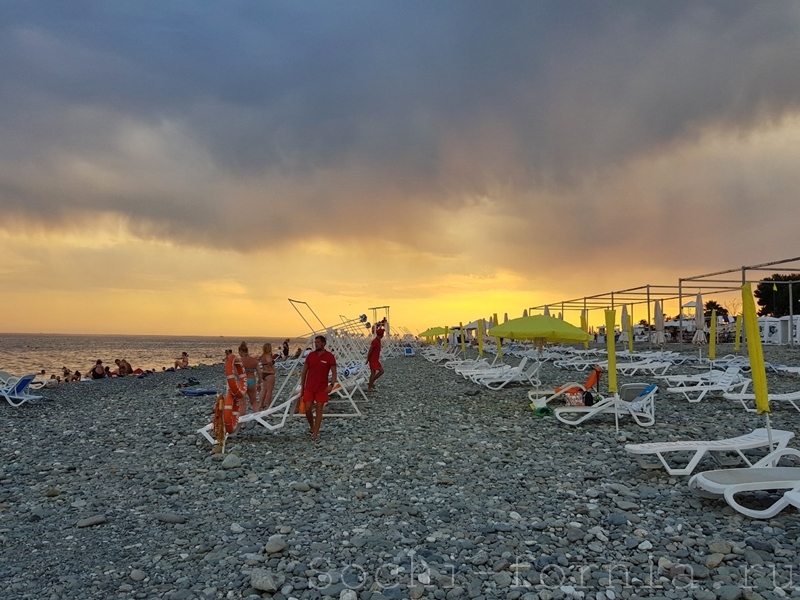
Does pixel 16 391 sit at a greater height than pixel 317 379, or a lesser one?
lesser

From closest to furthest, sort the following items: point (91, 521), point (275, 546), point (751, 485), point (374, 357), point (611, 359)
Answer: point (275, 546) → point (751, 485) → point (91, 521) → point (611, 359) → point (374, 357)

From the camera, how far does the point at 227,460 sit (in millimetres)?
6617

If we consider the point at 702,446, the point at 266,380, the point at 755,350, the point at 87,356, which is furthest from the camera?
the point at 87,356

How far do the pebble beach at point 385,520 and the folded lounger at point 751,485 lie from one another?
0.38ft

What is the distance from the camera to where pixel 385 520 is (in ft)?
15.1

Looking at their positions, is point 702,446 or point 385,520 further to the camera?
point 702,446

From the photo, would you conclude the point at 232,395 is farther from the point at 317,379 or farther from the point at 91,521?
the point at 91,521

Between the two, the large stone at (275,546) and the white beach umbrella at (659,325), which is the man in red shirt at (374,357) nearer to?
the large stone at (275,546)

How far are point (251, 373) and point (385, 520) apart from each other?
633cm

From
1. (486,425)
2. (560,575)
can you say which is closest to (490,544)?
(560,575)

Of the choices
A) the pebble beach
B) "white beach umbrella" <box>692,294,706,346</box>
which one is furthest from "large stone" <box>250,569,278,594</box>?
"white beach umbrella" <box>692,294,706,346</box>

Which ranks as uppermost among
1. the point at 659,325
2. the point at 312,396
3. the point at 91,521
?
the point at 659,325

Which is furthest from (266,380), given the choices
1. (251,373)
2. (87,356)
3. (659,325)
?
(87,356)

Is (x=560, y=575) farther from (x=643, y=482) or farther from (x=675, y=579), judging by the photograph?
(x=643, y=482)
